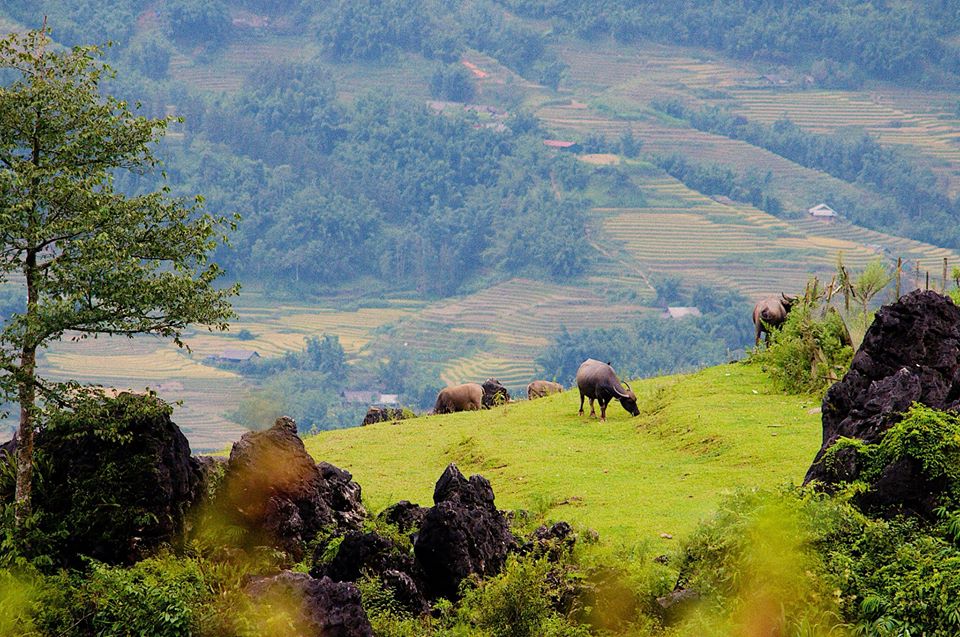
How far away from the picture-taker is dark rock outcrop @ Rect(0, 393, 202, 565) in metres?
12.0

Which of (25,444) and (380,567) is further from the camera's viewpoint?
(380,567)

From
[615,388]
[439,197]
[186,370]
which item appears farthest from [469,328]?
[615,388]

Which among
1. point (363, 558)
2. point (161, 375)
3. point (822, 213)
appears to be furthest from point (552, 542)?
point (822, 213)

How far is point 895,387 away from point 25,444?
850 centimetres

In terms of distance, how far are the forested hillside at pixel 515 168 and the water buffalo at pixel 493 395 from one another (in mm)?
44335

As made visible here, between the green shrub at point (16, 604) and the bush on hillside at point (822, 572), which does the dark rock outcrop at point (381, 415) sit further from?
the bush on hillside at point (822, 572)

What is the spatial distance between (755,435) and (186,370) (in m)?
71.7

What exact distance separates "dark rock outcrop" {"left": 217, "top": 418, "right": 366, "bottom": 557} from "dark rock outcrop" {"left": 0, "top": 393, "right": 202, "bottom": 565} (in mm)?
778

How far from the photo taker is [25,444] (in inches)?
470

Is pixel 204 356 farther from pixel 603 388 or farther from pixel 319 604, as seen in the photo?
pixel 319 604

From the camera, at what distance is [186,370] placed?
279ft

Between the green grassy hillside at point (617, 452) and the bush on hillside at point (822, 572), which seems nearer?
the bush on hillside at point (822, 572)

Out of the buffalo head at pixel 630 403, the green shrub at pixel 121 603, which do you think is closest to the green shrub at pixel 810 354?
the buffalo head at pixel 630 403

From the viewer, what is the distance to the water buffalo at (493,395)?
26219 millimetres
